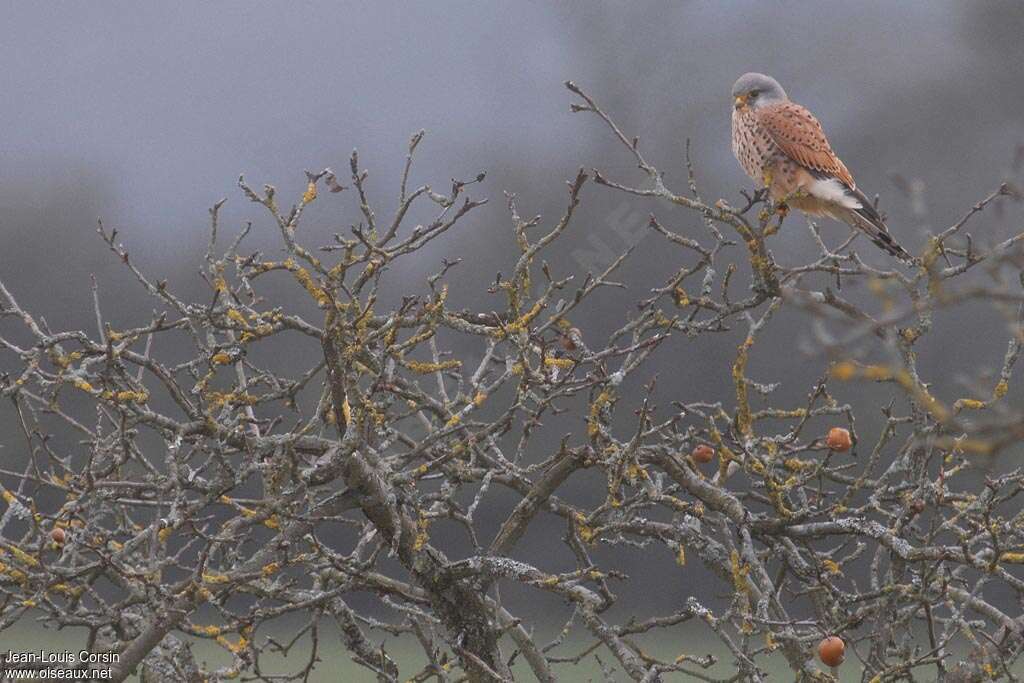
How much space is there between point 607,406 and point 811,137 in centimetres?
217

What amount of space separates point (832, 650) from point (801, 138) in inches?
99.2

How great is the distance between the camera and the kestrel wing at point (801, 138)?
460 cm

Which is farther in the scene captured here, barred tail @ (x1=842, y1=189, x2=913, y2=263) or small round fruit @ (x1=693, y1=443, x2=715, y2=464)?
barred tail @ (x1=842, y1=189, x2=913, y2=263)

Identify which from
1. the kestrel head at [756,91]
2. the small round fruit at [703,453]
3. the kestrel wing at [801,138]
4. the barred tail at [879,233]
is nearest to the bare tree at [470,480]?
the small round fruit at [703,453]

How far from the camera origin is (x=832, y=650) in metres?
2.62

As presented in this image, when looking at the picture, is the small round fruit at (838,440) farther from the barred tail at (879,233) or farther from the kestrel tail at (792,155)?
the kestrel tail at (792,155)

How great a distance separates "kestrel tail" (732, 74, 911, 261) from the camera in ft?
14.2

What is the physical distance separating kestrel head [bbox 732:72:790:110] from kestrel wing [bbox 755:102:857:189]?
0.40 ft

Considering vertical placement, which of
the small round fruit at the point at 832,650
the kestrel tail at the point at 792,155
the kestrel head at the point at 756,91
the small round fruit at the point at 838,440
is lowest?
the small round fruit at the point at 832,650

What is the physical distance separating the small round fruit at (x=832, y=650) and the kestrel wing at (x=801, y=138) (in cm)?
224

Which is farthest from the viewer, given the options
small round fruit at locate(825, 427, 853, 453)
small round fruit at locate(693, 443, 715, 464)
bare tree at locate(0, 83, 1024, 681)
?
small round fruit at locate(693, 443, 715, 464)

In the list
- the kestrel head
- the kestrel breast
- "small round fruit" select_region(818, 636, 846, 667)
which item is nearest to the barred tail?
the kestrel breast

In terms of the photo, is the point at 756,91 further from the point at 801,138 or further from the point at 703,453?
the point at 703,453

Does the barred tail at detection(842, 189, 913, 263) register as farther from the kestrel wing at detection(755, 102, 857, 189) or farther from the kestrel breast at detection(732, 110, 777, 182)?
the kestrel breast at detection(732, 110, 777, 182)
